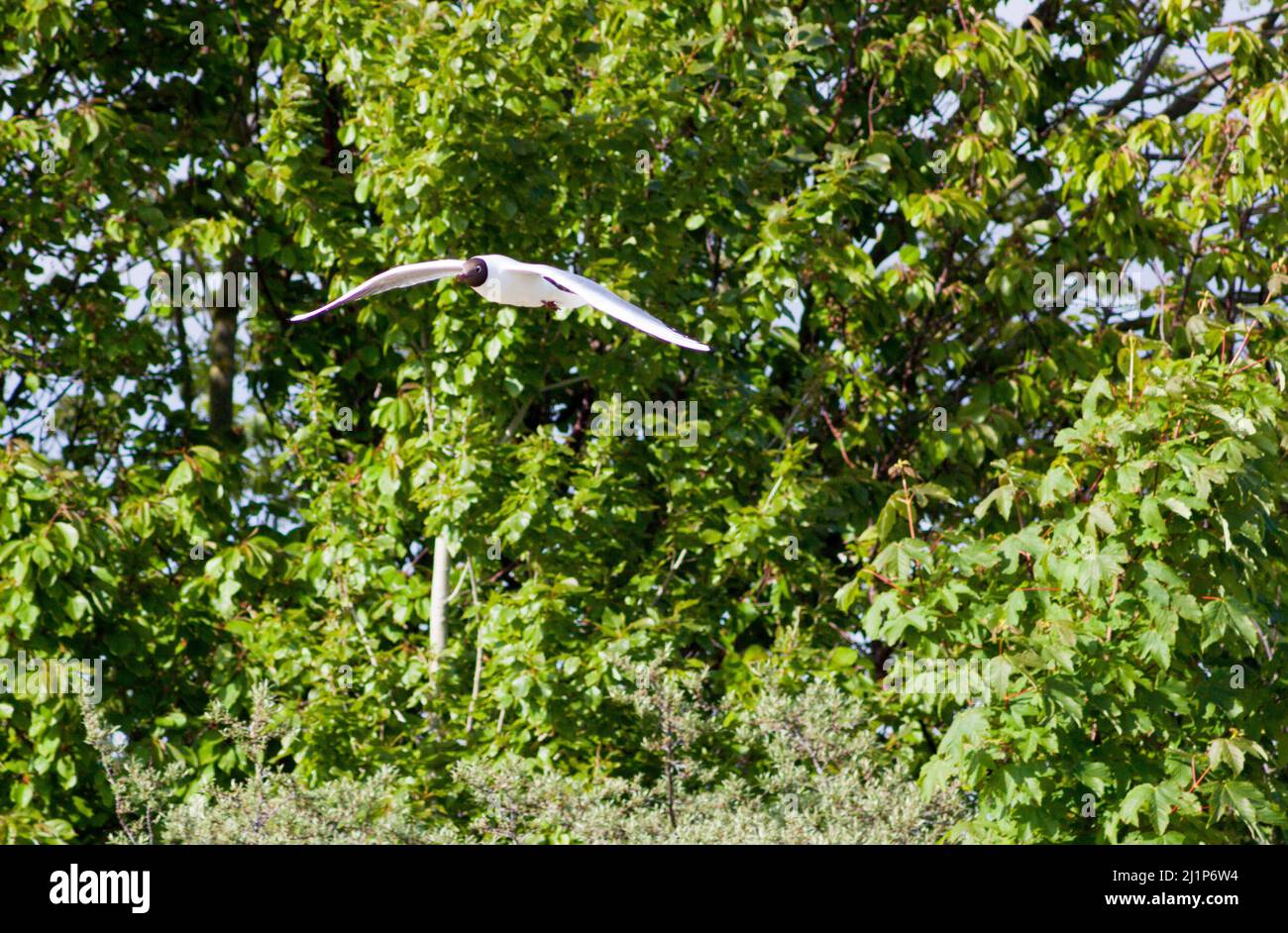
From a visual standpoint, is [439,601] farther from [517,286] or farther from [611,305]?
[611,305]

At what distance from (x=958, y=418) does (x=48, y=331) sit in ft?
15.1

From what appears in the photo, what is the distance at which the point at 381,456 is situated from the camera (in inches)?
352

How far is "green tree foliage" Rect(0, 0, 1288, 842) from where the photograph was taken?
7.30 meters

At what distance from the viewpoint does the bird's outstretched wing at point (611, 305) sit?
17.5ft

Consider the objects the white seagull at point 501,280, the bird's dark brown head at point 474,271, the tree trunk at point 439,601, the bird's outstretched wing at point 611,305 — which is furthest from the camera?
the tree trunk at point 439,601

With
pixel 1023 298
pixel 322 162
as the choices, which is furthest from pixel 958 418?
pixel 322 162

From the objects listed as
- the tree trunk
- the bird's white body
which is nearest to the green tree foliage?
the tree trunk

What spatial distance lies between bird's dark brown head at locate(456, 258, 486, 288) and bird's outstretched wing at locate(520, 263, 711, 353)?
14 centimetres

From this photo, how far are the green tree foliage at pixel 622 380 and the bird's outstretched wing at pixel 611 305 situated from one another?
1.87 m

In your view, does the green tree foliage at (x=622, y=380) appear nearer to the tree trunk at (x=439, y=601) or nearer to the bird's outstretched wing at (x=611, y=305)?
the tree trunk at (x=439, y=601)

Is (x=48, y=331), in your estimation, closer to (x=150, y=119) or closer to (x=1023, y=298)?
(x=150, y=119)

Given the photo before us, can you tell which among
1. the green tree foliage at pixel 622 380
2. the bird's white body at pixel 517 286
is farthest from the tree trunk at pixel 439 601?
the bird's white body at pixel 517 286

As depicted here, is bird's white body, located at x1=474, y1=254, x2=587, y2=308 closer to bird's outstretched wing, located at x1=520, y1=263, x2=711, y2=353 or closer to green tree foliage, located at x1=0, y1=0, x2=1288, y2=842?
bird's outstretched wing, located at x1=520, y1=263, x2=711, y2=353

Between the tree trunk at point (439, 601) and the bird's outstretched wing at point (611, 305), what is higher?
the bird's outstretched wing at point (611, 305)
